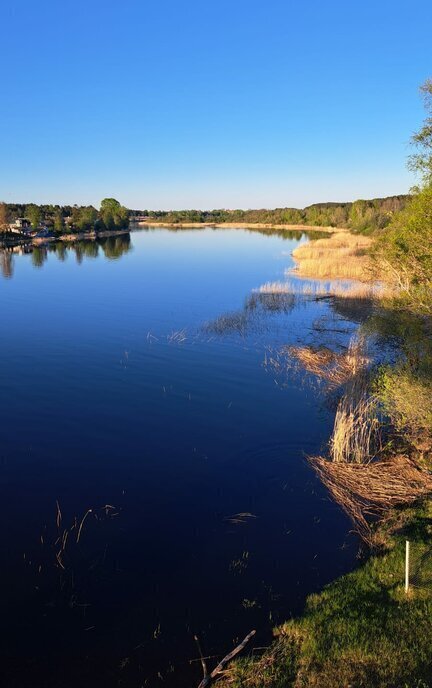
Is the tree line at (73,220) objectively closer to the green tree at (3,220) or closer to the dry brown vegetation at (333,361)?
the green tree at (3,220)

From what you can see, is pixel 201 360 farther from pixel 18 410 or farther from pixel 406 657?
pixel 406 657

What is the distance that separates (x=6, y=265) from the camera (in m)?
71.7

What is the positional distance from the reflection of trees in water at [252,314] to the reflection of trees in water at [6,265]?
37294 millimetres

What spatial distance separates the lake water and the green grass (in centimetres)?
71

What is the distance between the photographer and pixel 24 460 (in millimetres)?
15836

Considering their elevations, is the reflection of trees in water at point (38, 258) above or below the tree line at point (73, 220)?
below

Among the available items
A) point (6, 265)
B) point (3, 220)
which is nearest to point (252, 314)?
point (6, 265)

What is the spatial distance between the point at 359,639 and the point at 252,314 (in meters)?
31.0

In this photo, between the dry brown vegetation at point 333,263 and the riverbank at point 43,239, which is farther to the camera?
the riverbank at point 43,239

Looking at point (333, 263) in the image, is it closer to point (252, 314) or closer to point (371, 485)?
point (252, 314)

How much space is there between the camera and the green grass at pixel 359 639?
7.20 meters

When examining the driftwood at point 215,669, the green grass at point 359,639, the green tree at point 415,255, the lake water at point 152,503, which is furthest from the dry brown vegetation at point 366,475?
the driftwood at point 215,669

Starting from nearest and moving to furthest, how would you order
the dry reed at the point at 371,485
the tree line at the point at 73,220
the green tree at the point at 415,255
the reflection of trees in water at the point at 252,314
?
the dry reed at the point at 371,485 < the green tree at the point at 415,255 < the reflection of trees in water at the point at 252,314 < the tree line at the point at 73,220

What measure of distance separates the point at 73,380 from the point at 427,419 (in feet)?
55.6
